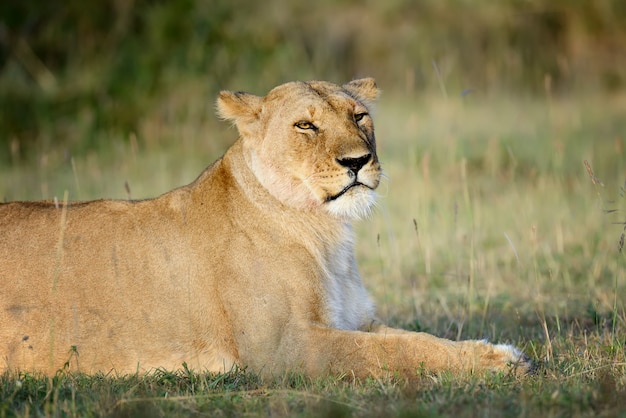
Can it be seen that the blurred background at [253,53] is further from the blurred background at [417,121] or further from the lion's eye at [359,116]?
the lion's eye at [359,116]

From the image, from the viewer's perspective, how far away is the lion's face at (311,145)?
15.0ft

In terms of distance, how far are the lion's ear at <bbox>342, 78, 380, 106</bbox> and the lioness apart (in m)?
0.37

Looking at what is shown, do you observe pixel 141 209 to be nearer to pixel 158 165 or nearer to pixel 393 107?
pixel 158 165

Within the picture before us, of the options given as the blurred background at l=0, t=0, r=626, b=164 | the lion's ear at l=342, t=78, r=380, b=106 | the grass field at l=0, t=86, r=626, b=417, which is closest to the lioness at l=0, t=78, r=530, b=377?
the grass field at l=0, t=86, r=626, b=417

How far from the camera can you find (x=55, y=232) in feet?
15.2

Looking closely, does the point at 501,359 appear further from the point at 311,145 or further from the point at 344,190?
the point at 311,145

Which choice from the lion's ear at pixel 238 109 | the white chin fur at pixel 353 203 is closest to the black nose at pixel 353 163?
the white chin fur at pixel 353 203

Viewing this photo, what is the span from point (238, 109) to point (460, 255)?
296 cm

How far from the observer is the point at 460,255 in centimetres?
734

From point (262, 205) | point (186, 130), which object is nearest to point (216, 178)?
point (262, 205)

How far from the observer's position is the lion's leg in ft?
14.1

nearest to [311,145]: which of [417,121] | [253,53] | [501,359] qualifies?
[501,359]

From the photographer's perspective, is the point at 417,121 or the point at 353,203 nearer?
the point at 353,203

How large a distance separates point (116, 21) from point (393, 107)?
4053 mm
